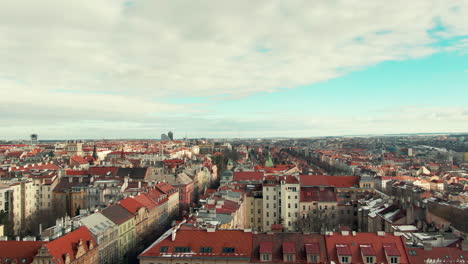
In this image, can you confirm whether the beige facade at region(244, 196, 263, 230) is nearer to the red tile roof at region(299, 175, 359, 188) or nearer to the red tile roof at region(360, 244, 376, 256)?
the red tile roof at region(299, 175, 359, 188)

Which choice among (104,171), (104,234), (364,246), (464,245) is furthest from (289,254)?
(104,171)

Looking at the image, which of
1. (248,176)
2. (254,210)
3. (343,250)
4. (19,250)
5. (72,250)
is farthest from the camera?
(248,176)

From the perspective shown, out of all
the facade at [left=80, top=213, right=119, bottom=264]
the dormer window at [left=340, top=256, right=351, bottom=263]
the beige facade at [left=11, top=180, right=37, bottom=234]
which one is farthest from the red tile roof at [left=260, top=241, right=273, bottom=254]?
the beige facade at [left=11, top=180, right=37, bottom=234]

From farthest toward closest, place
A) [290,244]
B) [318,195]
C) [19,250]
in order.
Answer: [318,195] < [19,250] < [290,244]

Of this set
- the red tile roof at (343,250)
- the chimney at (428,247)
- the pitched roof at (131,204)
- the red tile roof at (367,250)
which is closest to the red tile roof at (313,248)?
the red tile roof at (343,250)

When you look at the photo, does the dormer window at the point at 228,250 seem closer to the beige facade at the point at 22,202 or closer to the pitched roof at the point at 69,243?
the pitched roof at the point at 69,243

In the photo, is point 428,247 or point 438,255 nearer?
point 438,255

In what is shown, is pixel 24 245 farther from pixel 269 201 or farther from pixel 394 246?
pixel 269 201

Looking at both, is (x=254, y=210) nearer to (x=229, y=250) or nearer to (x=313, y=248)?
(x=229, y=250)
